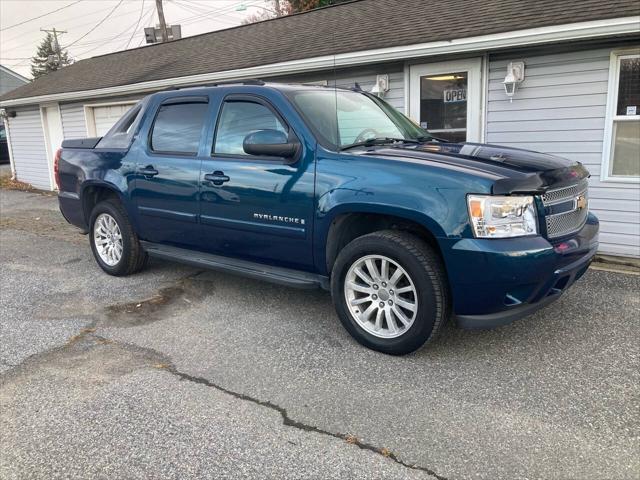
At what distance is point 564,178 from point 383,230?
4.22 ft

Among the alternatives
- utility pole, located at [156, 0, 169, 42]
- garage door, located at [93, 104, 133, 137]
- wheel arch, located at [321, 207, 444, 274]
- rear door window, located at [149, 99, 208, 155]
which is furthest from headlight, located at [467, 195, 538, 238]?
utility pole, located at [156, 0, 169, 42]

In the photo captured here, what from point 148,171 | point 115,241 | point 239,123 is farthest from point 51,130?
point 239,123

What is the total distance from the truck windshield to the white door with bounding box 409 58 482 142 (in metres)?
2.55

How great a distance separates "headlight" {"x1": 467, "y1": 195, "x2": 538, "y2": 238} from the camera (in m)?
3.19

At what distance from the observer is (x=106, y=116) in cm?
1281

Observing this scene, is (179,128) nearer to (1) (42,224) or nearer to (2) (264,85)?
(2) (264,85)

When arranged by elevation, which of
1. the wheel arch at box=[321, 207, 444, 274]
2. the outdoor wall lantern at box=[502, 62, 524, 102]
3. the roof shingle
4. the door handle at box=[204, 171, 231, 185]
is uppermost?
the roof shingle

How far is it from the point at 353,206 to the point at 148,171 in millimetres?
2318

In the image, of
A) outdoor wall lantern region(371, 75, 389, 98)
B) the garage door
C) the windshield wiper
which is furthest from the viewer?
the garage door

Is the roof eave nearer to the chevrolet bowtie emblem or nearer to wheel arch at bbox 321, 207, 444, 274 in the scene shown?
the chevrolet bowtie emblem

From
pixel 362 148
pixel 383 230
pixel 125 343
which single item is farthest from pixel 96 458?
pixel 362 148

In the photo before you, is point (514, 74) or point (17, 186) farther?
point (17, 186)

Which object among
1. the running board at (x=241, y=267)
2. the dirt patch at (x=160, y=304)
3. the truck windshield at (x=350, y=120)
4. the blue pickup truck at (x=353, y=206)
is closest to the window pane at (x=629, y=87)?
the blue pickup truck at (x=353, y=206)

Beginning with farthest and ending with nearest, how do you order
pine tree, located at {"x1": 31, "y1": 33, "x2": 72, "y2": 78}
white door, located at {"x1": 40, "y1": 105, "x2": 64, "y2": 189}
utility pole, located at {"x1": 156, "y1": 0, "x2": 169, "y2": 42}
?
pine tree, located at {"x1": 31, "y1": 33, "x2": 72, "y2": 78}
utility pole, located at {"x1": 156, "y1": 0, "x2": 169, "y2": 42}
white door, located at {"x1": 40, "y1": 105, "x2": 64, "y2": 189}
